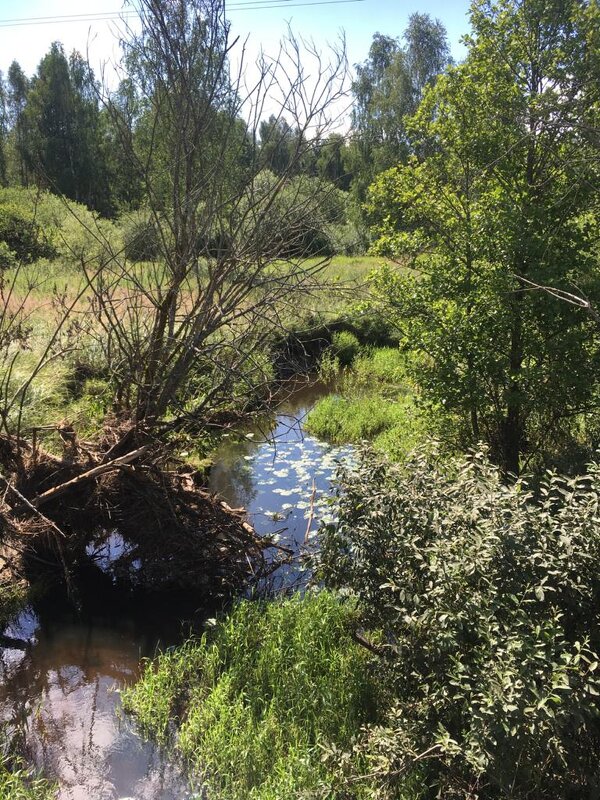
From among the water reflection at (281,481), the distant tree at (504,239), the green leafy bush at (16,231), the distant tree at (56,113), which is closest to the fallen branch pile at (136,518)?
the water reflection at (281,481)

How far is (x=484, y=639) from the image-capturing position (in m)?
2.89

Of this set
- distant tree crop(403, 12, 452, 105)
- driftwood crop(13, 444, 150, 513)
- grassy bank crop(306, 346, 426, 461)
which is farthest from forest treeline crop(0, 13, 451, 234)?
driftwood crop(13, 444, 150, 513)

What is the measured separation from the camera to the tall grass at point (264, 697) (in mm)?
3609

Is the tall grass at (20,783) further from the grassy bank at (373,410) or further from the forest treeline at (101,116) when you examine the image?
the forest treeline at (101,116)

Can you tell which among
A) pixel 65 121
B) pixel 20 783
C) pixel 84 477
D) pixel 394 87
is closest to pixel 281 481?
pixel 84 477

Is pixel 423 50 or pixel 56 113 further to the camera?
pixel 56 113

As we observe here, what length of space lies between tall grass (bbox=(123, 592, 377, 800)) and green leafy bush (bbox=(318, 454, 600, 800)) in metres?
0.51

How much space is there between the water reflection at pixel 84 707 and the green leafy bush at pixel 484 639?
4.90ft

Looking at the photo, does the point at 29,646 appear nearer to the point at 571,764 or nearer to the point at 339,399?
the point at 571,764

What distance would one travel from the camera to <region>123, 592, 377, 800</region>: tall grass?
3.61 meters

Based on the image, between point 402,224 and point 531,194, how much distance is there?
1.49 m

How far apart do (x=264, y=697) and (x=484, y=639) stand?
1.99 metres

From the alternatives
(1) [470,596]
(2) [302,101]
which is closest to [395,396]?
Result: (2) [302,101]

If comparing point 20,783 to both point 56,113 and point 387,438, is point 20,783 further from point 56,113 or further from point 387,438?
point 56,113
